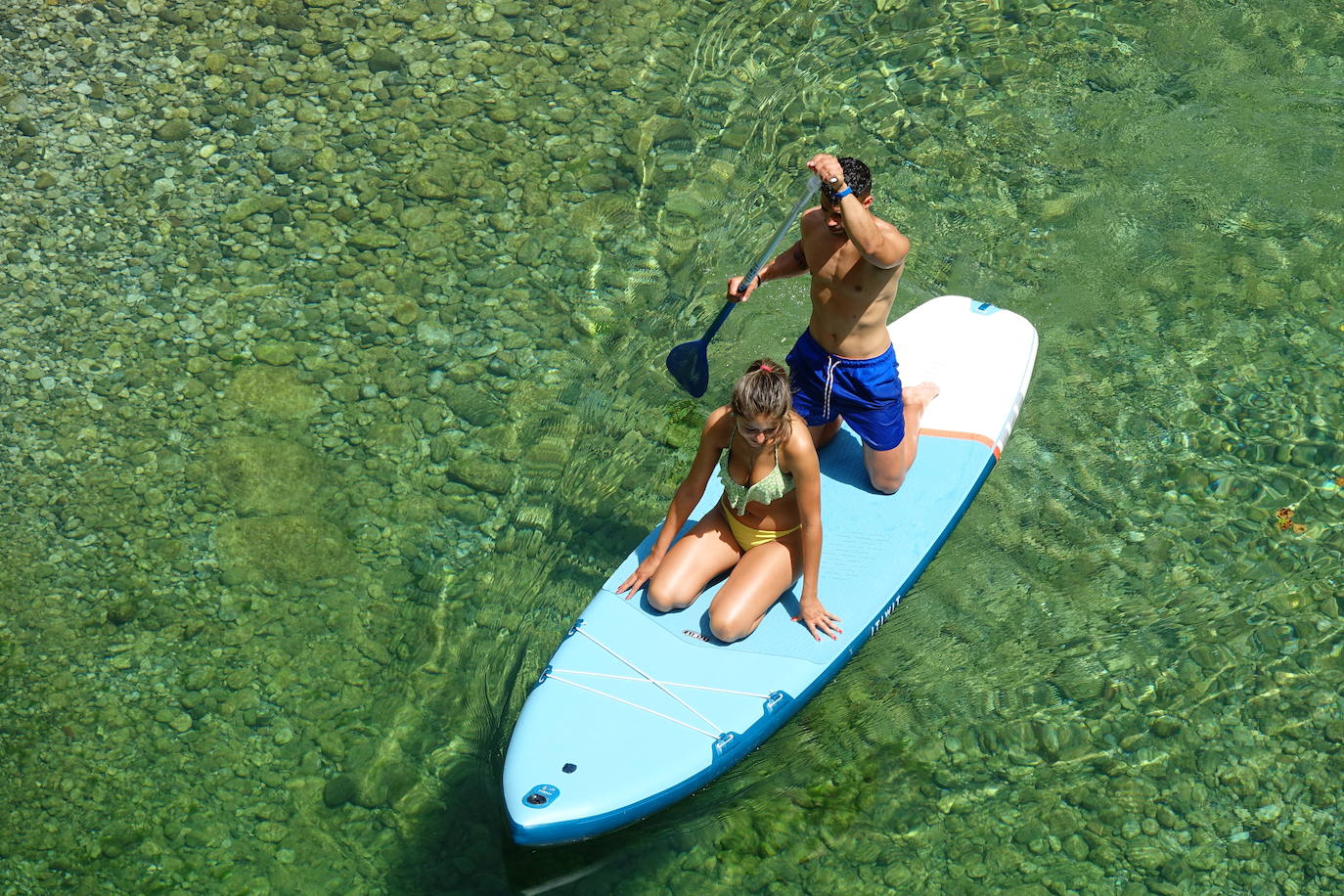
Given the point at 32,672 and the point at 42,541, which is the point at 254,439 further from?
the point at 32,672

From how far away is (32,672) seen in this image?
5777 millimetres

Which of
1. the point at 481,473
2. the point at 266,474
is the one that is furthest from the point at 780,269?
the point at 266,474

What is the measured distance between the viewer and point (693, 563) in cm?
514

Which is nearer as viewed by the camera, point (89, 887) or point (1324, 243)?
point (89, 887)

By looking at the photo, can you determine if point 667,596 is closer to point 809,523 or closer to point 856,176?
point 809,523

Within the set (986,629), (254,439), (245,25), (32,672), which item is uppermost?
(986,629)

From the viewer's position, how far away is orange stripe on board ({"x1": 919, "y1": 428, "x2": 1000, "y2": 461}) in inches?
229

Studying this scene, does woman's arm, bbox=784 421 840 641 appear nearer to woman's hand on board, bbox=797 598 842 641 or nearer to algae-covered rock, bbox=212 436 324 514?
woman's hand on board, bbox=797 598 842 641

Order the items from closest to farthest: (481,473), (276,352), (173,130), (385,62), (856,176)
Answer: (856,176) < (481,473) < (276,352) < (173,130) < (385,62)

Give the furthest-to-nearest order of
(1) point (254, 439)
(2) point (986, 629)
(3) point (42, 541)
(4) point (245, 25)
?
1. (4) point (245, 25)
2. (1) point (254, 439)
3. (3) point (42, 541)
4. (2) point (986, 629)

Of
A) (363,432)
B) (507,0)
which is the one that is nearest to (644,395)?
(363,432)

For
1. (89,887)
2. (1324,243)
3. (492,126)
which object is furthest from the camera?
(492,126)

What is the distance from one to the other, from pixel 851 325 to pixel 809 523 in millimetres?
911

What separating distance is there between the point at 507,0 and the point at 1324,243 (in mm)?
5730
